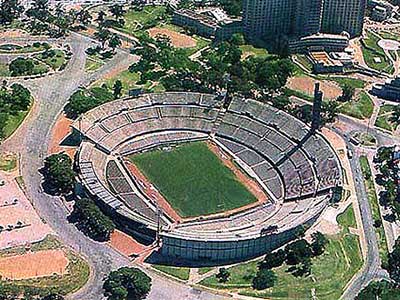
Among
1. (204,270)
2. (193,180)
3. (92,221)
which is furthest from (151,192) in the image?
(204,270)

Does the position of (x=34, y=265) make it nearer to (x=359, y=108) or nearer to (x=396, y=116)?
(x=359, y=108)

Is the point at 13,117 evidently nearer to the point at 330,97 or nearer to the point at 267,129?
the point at 267,129

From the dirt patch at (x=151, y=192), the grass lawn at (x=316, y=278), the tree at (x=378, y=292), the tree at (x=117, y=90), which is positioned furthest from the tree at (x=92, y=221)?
the tree at (x=117, y=90)

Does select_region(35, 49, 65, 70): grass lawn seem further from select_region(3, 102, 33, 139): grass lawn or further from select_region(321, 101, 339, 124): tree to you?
select_region(321, 101, 339, 124): tree

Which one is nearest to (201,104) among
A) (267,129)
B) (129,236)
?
(267,129)

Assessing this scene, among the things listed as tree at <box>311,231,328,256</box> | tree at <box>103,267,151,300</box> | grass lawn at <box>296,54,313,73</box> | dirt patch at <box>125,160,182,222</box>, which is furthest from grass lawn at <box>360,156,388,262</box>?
grass lawn at <box>296,54,313,73</box>

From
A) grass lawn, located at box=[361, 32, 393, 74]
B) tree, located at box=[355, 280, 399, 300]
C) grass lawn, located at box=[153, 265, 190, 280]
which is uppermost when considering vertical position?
tree, located at box=[355, 280, 399, 300]
